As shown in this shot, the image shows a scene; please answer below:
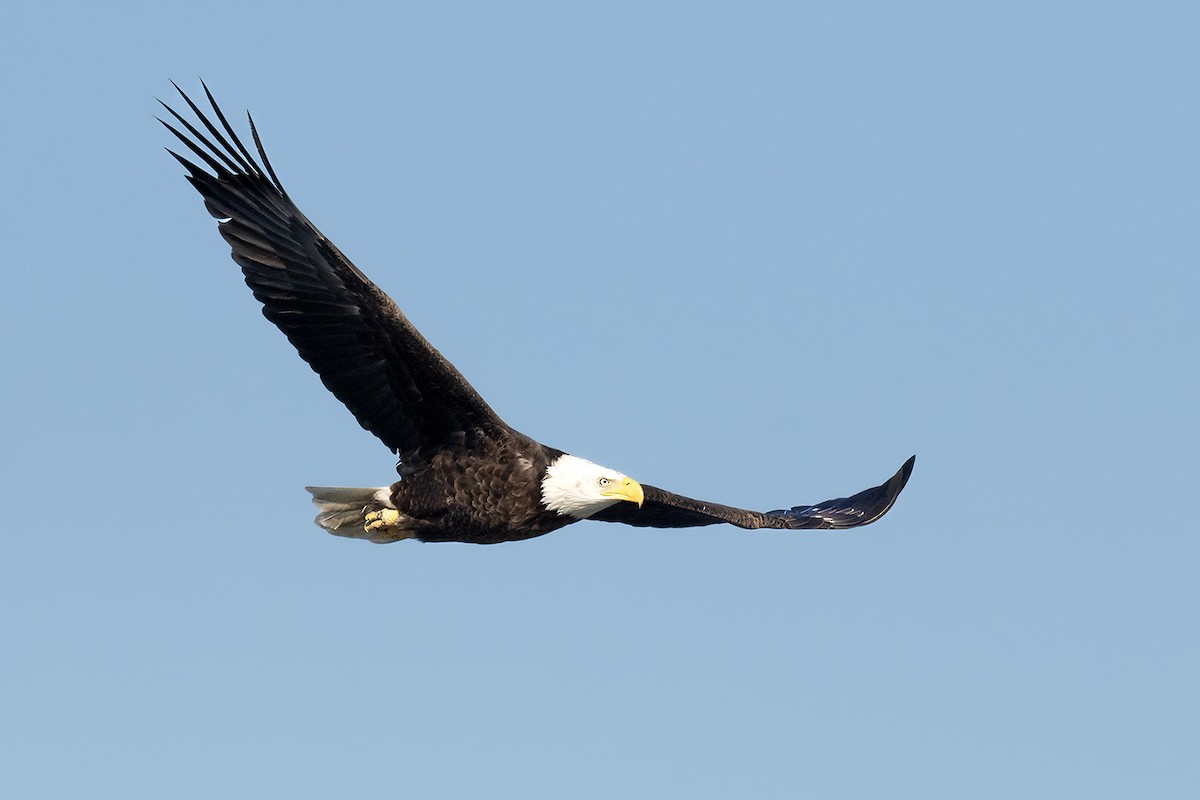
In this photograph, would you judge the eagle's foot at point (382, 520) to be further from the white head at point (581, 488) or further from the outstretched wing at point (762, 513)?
the outstretched wing at point (762, 513)

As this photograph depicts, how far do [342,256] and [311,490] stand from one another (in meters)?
1.82

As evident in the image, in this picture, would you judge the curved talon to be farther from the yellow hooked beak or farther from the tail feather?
the yellow hooked beak

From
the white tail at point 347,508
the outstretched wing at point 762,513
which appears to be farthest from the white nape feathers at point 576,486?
the white tail at point 347,508

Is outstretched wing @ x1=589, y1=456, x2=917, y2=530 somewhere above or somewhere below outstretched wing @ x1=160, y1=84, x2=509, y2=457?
below

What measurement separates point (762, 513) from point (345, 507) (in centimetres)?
305

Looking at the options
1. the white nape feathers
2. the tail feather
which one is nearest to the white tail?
the tail feather

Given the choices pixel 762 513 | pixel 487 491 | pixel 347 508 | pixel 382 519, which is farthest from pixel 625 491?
pixel 762 513

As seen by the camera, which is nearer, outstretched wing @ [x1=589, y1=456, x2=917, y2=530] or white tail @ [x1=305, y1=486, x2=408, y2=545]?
white tail @ [x1=305, y1=486, x2=408, y2=545]

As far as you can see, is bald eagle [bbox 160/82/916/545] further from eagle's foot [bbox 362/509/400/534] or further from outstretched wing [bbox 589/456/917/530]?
outstretched wing [bbox 589/456/917/530]

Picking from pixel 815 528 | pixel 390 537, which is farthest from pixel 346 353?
pixel 815 528

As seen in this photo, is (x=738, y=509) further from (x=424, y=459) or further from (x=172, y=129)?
(x=172, y=129)

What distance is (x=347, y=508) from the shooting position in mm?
11648

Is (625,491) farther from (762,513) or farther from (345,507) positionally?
(762,513)

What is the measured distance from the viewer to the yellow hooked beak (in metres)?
11.0
